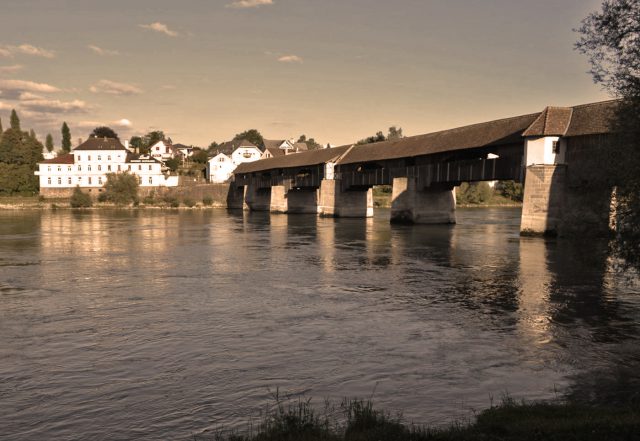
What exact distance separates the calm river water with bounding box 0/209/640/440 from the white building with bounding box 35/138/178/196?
7463 cm

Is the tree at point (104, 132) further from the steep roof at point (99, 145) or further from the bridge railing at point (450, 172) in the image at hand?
the bridge railing at point (450, 172)

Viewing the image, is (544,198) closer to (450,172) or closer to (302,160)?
(450,172)

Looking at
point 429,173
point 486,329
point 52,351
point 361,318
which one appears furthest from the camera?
point 429,173

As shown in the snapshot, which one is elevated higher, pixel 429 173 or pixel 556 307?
pixel 429 173

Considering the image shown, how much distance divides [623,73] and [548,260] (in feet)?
49.7

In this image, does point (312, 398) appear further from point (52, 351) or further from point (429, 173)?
point (429, 173)

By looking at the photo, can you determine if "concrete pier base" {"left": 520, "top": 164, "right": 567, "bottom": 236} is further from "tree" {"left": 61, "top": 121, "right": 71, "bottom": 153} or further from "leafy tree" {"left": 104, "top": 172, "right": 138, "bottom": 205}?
"tree" {"left": 61, "top": 121, "right": 71, "bottom": 153}

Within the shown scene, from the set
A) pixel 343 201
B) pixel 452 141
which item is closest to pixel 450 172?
pixel 452 141

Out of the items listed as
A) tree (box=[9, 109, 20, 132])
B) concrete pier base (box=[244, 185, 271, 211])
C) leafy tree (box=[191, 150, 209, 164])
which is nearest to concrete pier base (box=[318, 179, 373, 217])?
concrete pier base (box=[244, 185, 271, 211])

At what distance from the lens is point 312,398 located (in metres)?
8.70

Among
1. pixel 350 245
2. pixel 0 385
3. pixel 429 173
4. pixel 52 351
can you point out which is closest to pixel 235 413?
pixel 0 385

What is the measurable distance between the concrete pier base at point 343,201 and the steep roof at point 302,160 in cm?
300

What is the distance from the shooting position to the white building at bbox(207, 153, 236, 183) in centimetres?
10912

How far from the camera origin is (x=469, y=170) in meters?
40.9
